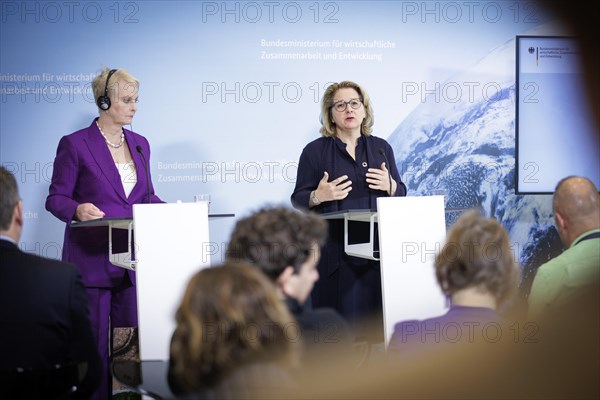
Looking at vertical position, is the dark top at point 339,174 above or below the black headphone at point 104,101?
below

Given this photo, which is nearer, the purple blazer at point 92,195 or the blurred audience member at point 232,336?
the blurred audience member at point 232,336

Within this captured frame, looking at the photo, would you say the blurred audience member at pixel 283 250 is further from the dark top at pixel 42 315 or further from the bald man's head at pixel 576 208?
the bald man's head at pixel 576 208

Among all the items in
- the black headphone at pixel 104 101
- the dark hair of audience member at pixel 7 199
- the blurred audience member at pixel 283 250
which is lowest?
the blurred audience member at pixel 283 250

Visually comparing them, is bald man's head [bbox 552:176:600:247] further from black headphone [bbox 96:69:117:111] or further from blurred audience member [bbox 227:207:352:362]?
black headphone [bbox 96:69:117:111]

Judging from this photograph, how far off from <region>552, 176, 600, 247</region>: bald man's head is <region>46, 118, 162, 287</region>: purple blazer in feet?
6.65

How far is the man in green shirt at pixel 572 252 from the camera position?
2451 mm

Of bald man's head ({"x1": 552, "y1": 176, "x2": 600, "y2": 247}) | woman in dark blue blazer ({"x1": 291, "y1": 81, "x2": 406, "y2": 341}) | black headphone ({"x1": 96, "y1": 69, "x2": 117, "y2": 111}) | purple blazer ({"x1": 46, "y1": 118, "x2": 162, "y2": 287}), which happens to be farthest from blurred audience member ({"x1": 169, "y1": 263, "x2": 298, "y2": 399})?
black headphone ({"x1": 96, "y1": 69, "x2": 117, "y2": 111})

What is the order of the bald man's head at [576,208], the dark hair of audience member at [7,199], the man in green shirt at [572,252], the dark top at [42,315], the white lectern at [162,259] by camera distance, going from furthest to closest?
the white lectern at [162,259] < the bald man's head at [576,208] < the man in green shirt at [572,252] < the dark hair of audience member at [7,199] < the dark top at [42,315]

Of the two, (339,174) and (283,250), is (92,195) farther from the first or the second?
(283,250)

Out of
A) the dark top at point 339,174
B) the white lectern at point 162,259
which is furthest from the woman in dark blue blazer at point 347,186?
the white lectern at point 162,259

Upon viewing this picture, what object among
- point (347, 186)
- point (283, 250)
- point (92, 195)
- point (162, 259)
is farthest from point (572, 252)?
point (92, 195)

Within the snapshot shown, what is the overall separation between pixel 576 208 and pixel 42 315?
1958 mm

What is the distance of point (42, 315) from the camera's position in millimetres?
2242

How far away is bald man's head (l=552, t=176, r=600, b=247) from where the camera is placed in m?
2.80
